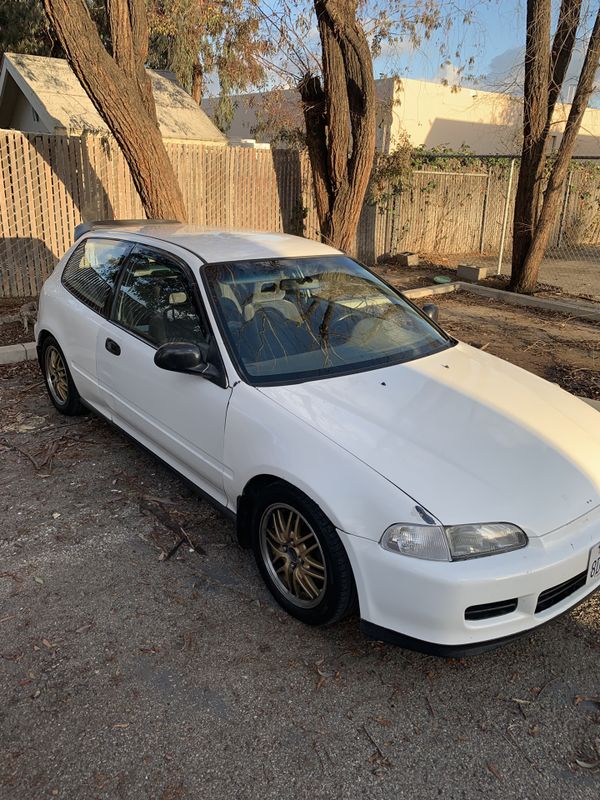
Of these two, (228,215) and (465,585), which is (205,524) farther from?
(228,215)

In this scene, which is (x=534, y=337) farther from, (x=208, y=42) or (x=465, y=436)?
(x=208, y=42)

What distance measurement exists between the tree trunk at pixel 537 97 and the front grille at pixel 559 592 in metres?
8.99

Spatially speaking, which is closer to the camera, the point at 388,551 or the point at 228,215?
the point at 388,551

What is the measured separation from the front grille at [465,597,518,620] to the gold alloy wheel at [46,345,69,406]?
12.2 ft

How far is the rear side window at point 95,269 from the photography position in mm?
4391

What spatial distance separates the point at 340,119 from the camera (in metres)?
9.35

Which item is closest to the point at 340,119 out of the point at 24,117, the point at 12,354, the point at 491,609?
the point at 12,354

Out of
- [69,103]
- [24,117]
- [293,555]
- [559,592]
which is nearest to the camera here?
[559,592]

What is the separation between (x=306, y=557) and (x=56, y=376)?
10.8ft

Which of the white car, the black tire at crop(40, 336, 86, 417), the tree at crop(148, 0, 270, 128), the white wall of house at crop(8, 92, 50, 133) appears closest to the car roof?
the white car

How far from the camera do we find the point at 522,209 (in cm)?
1061

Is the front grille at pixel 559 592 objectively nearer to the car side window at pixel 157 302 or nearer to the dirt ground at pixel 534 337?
the car side window at pixel 157 302

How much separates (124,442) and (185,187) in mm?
7345

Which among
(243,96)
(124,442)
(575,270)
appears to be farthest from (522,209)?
(243,96)
